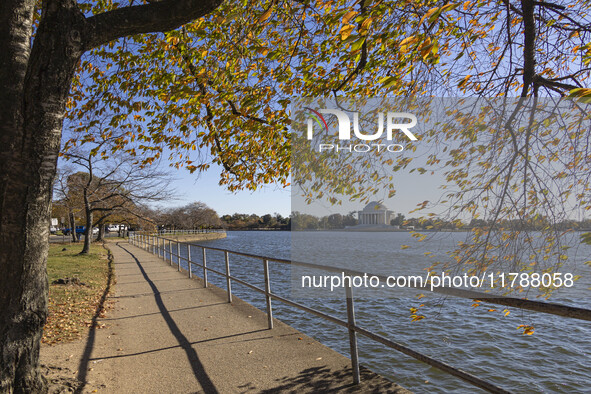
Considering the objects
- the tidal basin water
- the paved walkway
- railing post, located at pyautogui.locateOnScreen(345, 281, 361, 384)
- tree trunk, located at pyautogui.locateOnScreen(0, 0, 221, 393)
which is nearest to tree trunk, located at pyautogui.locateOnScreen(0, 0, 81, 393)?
tree trunk, located at pyautogui.locateOnScreen(0, 0, 221, 393)

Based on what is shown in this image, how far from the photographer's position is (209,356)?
4227 millimetres

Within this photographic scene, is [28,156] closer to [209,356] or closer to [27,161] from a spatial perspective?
[27,161]

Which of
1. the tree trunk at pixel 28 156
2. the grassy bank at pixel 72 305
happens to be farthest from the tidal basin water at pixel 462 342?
the tree trunk at pixel 28 156

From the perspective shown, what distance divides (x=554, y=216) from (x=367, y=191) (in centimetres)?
313

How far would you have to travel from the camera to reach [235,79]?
686 cm

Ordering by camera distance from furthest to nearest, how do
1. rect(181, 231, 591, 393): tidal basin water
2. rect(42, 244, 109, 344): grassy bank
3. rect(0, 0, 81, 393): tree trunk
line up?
rect(181, 231, 591, 393): tidal basin water → rect(42, 244, 109, 344): grassy bank → rect(0, 0, 81, 393): tree trunk

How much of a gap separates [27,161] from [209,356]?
267 cm

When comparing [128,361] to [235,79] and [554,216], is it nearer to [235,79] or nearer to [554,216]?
[235,79]

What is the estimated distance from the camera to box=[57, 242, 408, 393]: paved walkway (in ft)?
11.4

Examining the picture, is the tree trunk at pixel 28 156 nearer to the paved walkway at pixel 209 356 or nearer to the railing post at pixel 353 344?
the paved walkway at pixel 209 356

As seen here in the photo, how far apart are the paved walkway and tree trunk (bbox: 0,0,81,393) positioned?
3.06 ft

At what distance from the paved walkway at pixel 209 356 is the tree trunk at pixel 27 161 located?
0.93 metres

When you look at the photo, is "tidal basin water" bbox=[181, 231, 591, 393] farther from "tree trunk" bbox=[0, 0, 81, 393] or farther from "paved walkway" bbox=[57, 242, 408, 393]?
"tree trunk" bbox=[0, 0, 81, 393]

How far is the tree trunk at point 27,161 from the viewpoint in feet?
9.53
